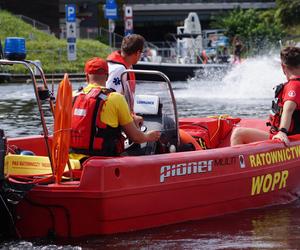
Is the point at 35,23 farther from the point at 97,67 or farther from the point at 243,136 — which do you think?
the point at 97,67

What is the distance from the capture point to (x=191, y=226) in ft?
23.5

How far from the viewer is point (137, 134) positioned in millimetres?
6914

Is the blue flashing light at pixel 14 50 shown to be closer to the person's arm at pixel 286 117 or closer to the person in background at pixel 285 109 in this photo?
the person in background at pixel 285 109

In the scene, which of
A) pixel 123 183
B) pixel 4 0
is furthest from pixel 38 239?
pixel 4 0

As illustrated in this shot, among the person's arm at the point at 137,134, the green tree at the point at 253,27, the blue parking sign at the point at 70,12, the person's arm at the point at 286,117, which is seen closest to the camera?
the person's arm at the point at 137,134

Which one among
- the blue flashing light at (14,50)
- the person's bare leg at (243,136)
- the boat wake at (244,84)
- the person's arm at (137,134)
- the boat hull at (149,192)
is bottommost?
the boat wake at (244,84)

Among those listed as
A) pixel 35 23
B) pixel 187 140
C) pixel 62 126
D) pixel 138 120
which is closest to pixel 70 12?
pixel 35 23

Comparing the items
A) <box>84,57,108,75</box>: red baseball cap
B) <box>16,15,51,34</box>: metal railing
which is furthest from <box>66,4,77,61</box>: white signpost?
<box>84,57,108,75</box>: red baseball cap

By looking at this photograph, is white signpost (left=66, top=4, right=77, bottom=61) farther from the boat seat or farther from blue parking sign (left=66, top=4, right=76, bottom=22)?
the boat seat

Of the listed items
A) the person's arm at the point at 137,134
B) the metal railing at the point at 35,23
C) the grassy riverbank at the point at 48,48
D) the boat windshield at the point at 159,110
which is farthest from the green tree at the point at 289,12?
the person's arm at the point at 137,134

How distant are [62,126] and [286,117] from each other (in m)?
2.37

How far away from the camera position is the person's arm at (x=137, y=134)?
684 cm

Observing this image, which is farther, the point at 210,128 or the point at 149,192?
the point at 210,128

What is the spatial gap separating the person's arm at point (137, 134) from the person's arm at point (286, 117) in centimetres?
140
